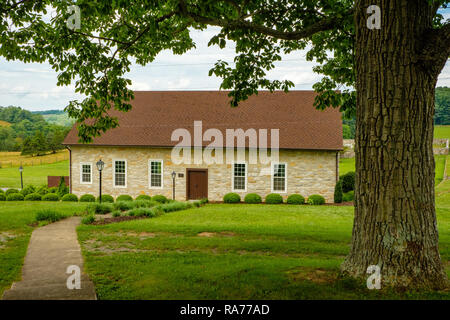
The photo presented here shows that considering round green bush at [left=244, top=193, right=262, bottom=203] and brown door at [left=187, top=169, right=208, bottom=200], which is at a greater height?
brown door at [left=187, top=169, right=208, bottom=200]

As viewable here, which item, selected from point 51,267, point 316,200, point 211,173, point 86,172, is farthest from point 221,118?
point 51,267

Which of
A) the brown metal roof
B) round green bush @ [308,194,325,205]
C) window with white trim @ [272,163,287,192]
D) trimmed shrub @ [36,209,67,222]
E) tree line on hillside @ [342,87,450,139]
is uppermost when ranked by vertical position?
tree line on hillside @ [342,87,450,139]

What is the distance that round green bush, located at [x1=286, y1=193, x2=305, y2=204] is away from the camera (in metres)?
22.5

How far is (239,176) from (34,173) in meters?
39.7

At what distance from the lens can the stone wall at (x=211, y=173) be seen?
23.2 meters

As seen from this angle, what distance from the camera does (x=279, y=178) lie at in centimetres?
2356

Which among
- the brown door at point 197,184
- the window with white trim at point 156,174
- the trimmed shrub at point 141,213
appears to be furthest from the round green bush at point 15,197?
the trimmed shrub at point 141,213

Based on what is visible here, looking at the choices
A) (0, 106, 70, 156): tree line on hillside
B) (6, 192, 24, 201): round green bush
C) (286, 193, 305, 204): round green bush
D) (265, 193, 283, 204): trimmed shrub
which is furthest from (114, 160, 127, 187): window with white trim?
(0, 106, 70, 156): tree line on hillside

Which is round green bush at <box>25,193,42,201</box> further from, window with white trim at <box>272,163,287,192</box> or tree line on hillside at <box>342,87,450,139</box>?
tree line on hillside at <box>342,87,450,139</box>

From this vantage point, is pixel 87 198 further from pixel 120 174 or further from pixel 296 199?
pixel 296 199

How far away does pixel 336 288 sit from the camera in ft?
16.8

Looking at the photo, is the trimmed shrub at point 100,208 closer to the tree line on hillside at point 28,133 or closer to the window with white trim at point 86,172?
the window with white trim at point 86,172

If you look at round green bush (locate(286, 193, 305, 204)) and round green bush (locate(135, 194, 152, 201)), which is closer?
round green bush (locate(286, 193, 305, 204))

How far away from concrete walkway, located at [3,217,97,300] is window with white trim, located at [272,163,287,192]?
1404 cm
